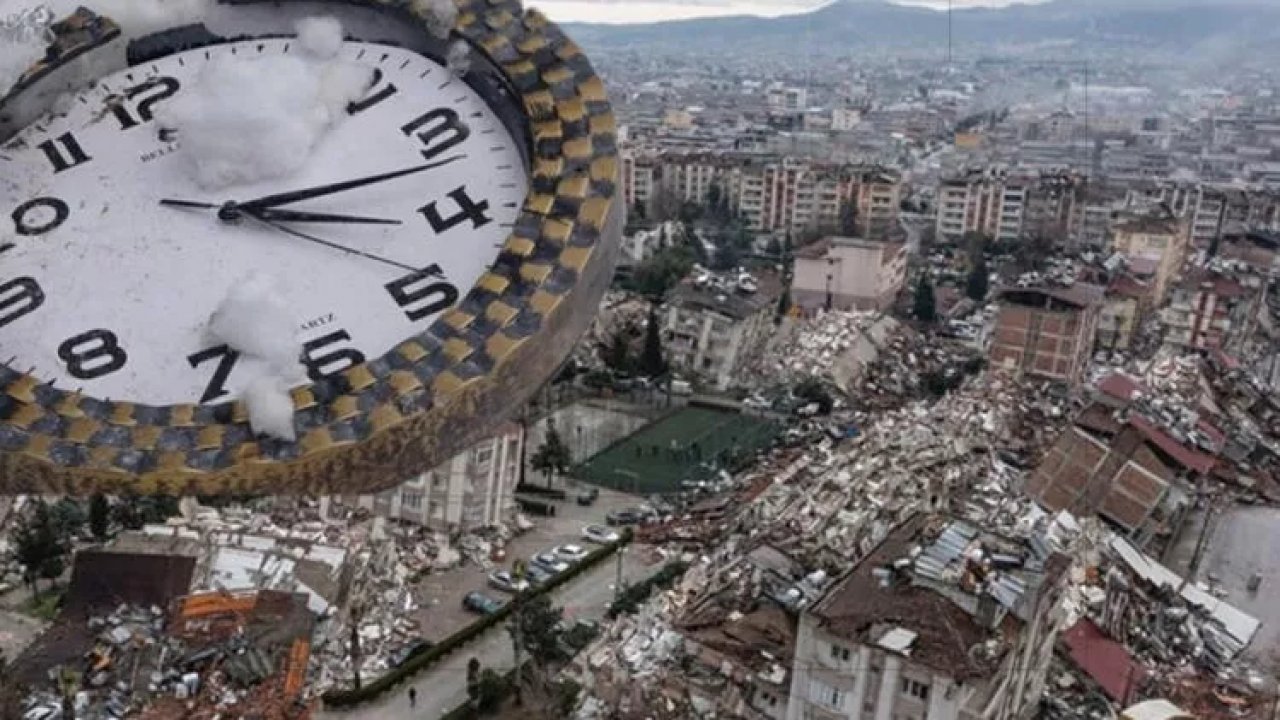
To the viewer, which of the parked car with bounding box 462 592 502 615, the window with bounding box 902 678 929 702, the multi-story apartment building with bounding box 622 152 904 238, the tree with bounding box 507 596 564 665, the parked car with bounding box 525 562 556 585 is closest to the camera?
the window with bounding box 902 678 929 702

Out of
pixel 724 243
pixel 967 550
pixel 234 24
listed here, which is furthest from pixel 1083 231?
pixel 234 24

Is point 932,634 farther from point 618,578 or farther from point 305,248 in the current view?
point 305,248

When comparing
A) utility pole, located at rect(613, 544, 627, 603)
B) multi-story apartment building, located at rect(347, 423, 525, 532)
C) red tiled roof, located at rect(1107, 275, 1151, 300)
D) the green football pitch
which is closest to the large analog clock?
utility pole, located at rect(613, 544, 627, 603)

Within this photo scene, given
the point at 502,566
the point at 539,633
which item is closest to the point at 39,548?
the point at 502,566

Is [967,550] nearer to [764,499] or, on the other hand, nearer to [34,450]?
[764,499]

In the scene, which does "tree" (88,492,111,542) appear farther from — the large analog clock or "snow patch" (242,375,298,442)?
"snow patch" (242,375,298,442)
